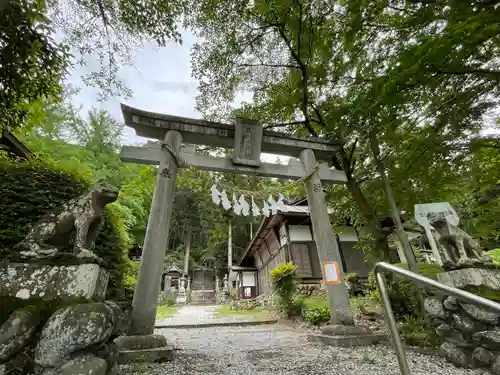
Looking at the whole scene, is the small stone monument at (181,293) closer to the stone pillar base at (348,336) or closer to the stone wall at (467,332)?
the stone pillar base at (348,336)

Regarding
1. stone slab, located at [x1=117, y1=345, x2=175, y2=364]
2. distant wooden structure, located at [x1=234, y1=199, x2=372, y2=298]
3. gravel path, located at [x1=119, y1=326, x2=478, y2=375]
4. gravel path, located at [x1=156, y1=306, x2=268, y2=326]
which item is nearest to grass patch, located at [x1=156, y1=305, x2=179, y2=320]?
gravel path, located at [x1=156, y1=306, x2=268, y2=326]

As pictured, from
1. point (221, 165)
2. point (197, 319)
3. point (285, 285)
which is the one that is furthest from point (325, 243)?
point (197, 319)

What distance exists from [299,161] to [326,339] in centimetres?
388

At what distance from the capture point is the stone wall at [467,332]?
283 centimetres

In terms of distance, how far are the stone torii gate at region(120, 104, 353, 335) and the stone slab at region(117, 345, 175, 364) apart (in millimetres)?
386

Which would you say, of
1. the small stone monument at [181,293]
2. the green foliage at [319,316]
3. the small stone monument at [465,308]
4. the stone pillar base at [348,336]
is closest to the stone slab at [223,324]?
the green foliage at [319,316]

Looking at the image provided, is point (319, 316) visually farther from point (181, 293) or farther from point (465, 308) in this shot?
point (181, 293)

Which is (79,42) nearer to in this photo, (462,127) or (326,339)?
(326,339)

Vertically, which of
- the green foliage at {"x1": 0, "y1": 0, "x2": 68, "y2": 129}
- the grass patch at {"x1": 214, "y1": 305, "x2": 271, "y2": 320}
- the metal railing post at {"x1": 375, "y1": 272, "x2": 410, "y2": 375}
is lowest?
the grass patch at {"x1": 214, "y1": 305, "x2": 271, "y2": 320}

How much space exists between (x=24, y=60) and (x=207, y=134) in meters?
3.15

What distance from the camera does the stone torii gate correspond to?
3957 mm

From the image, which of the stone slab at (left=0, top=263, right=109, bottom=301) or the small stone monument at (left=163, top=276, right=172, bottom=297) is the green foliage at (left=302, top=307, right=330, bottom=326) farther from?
the small stone monument at (left=163, top=276, right=172, bottom=297)

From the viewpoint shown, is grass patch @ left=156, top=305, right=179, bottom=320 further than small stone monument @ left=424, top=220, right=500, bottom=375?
Yes

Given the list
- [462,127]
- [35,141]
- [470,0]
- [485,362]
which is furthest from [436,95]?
[35,141]
